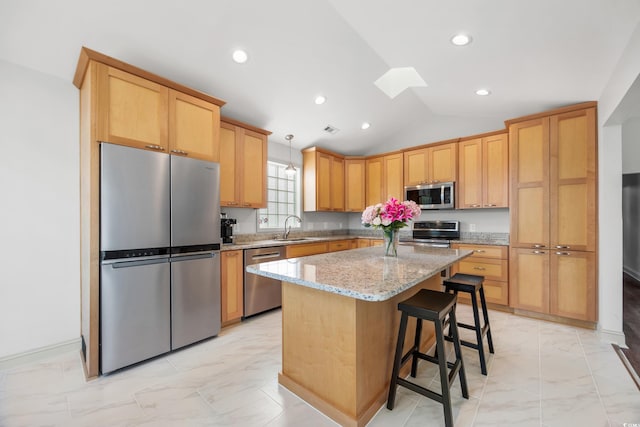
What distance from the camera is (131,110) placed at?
224 centimetres

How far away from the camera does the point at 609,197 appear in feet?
8.97

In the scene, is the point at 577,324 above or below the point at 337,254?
below

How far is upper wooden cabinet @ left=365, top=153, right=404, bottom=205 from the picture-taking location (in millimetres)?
4809

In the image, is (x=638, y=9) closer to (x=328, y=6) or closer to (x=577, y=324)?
(x=328, y=6)

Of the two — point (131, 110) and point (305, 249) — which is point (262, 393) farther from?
point (131, 110)

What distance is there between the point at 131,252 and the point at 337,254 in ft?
5.55

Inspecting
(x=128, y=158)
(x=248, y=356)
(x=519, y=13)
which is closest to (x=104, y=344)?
(x=248, y=356)

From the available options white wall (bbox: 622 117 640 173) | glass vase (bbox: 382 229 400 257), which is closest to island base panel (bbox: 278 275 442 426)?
glass vase (bbox: 382 229 400 257)

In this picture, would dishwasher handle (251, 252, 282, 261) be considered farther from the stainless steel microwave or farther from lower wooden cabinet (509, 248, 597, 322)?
lower wooden cabinet (509, 248, 597, 322)

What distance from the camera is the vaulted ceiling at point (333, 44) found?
2006mm

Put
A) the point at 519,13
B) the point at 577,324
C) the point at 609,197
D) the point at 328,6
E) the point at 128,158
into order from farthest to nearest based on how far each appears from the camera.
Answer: the point at 577,324 < the point at 609,197 < the point at 328,6 < the point at 128,158 < the point at 519,13

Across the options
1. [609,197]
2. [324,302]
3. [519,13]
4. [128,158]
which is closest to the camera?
[324,302]

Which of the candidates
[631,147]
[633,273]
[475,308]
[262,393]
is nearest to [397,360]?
[475,308]

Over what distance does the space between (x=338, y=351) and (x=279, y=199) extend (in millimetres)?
3274
